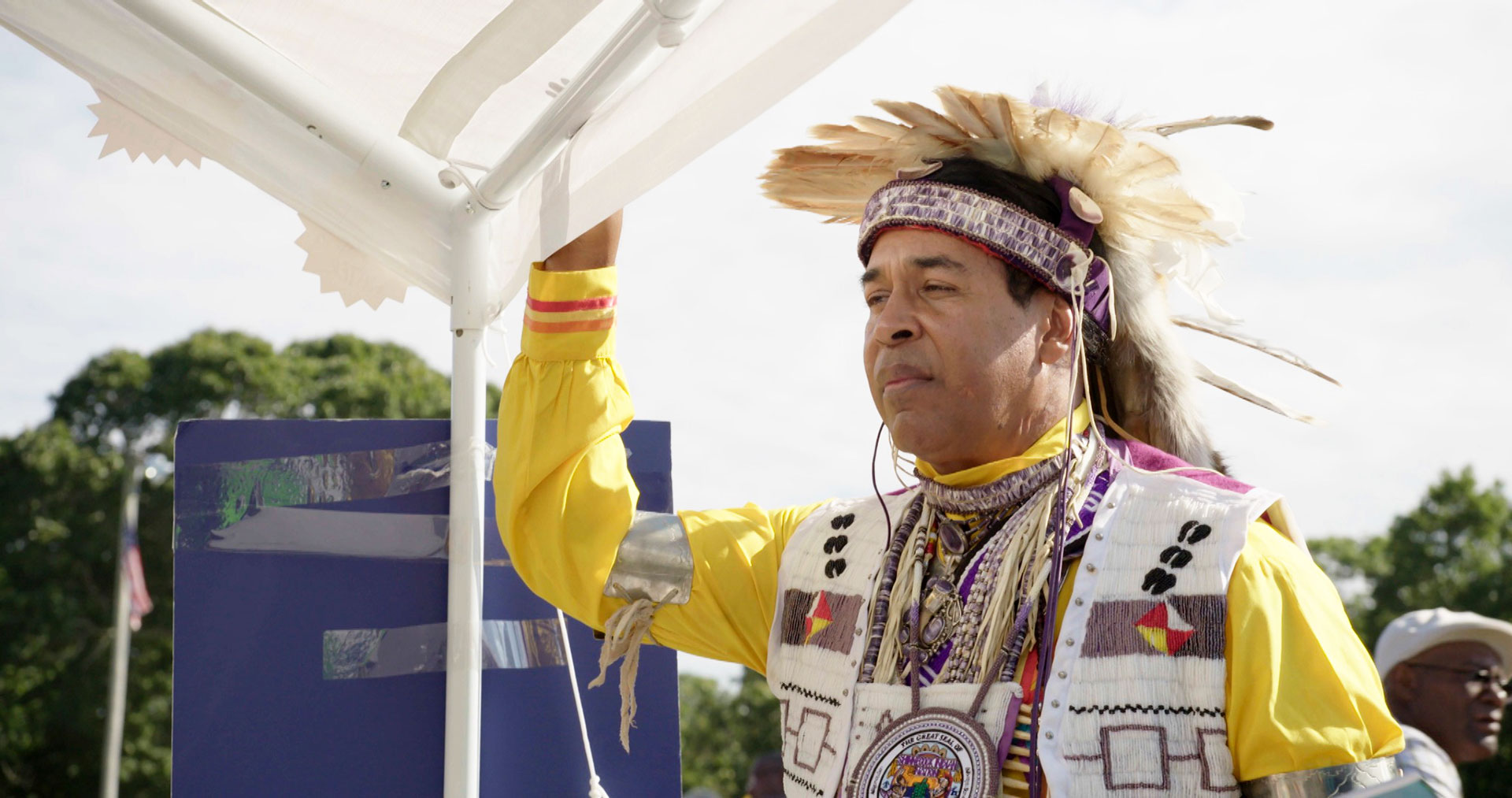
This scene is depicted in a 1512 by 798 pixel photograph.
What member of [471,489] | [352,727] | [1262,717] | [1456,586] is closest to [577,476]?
[471,489]

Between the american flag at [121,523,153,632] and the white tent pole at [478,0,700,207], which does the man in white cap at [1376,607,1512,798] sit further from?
the american flag at [121,523,153,632]

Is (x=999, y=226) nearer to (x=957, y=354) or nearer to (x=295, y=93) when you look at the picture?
(x=957, y=354)

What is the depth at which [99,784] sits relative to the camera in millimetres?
21250

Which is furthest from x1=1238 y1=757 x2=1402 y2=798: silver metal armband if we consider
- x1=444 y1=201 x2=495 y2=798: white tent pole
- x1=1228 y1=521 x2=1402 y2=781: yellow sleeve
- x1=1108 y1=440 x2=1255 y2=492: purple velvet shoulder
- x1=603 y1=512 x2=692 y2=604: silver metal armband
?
x1=444 y1=201 x2=495 y2=798: white tent pole

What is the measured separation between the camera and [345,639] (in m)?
2.56

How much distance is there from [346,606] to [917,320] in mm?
1221

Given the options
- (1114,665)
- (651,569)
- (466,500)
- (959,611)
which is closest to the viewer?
(1114,665)

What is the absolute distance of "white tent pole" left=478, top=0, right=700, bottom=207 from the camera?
1.87m

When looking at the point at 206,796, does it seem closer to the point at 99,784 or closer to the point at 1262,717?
the point at 1262,717

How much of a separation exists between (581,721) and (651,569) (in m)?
0.46

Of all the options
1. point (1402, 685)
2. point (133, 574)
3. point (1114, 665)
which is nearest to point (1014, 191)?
point (1114, 665)

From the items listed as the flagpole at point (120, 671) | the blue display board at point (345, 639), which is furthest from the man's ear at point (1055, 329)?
the flagpole at point (120, 671)

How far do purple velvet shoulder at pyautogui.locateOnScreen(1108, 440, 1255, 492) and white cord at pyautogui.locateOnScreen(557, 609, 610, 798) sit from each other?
3.61ft

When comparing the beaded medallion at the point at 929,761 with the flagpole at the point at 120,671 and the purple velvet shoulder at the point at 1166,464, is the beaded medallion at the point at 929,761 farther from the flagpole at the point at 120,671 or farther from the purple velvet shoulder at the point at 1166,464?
the flagpole at the point at 120,671
